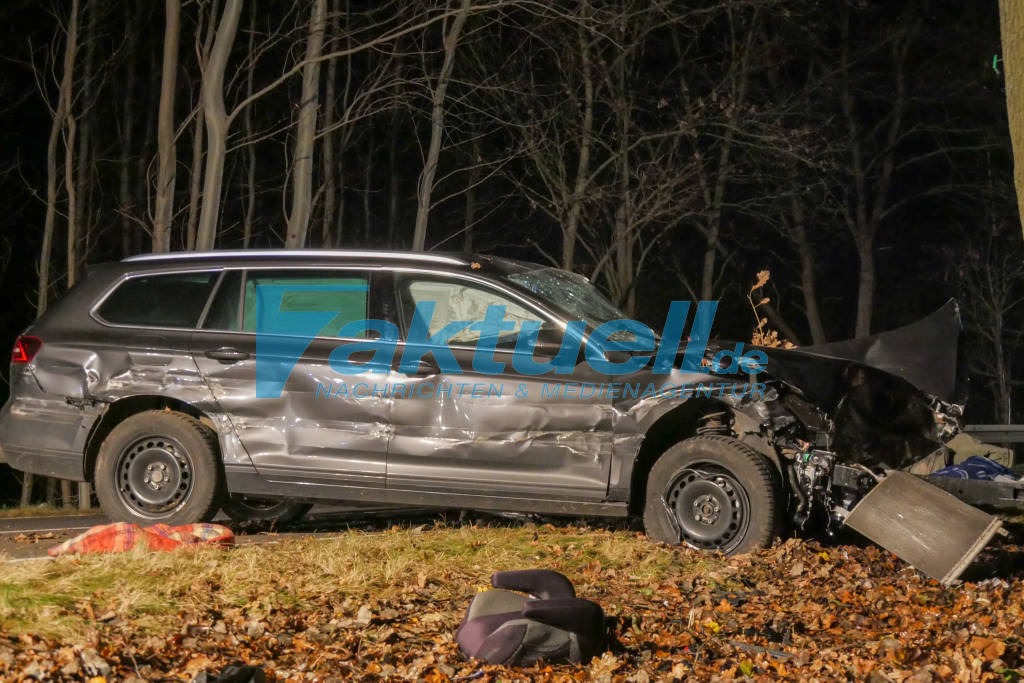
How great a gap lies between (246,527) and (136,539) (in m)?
1.72

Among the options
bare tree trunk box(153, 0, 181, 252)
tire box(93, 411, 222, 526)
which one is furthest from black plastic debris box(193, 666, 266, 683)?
bare tree trunk box(153, 0, 181, 252)

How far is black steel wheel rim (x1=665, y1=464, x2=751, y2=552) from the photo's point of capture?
22.0 ft

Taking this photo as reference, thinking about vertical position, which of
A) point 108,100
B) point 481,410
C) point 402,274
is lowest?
point 481,410

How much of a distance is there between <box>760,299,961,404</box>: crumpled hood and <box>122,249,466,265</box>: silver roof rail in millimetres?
2296

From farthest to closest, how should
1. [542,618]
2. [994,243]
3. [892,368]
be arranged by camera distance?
[994,243]
[892,368]
[542,618]

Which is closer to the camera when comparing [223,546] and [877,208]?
[223,546]

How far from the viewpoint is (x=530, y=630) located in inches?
190

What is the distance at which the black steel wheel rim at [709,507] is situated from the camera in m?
6.71

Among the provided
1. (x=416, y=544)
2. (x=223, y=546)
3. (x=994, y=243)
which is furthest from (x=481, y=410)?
(x=994, y=243)

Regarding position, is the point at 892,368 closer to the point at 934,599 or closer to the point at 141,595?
the point at 934,599

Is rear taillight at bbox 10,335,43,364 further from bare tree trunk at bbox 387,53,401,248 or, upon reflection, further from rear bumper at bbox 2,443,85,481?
bare tree trunk at bbox 387,53,401,248

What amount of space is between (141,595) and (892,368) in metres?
5.14

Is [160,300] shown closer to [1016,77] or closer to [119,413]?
[119,413]

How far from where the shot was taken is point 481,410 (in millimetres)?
6844
